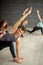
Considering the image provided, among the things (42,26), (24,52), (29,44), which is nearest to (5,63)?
(24,52)

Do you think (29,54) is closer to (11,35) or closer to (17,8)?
(11,35)

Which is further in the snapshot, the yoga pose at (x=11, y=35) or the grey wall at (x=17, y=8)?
the grey wall at (x=17, y=8)

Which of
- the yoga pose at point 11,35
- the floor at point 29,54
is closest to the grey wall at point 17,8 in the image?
the floor at point 29,54

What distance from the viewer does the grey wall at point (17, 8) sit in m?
10.4

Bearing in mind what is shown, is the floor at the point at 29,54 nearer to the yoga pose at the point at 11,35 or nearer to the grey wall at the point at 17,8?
the yoga pose at the point at 11,35

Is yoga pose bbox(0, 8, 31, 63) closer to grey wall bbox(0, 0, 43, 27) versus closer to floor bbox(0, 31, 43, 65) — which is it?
floor bbox(0, 31, 43, 65)

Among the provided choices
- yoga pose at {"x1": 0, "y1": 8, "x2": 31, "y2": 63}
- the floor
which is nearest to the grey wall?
the floor

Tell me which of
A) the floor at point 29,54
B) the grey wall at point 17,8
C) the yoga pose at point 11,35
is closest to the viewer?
the yoga pose at point 11,35

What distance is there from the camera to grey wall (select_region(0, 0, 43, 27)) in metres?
10.4

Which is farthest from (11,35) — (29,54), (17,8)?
(17,8)

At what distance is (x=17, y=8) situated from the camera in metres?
10.6

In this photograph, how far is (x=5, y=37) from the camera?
376cm

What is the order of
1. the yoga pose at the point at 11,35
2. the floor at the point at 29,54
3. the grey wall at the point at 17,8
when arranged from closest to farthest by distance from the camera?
the yoga pose at the point at 11,35
the floor at the point at 29,54
the grey wall at the point at 17,8

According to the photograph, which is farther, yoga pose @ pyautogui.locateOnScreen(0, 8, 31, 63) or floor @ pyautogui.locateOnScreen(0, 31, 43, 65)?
floor @ pyautogui.locateOnScreen(0, 31, 43, 65)
